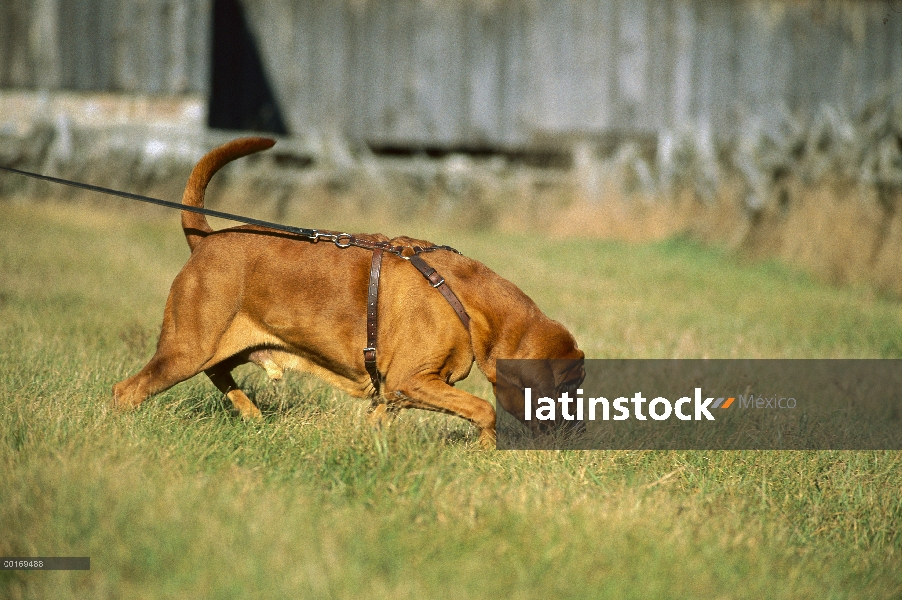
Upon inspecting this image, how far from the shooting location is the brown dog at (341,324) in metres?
4.00

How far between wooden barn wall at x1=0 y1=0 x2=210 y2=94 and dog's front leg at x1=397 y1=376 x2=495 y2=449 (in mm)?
11239

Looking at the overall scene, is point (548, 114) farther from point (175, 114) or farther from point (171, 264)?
point (171, 264)

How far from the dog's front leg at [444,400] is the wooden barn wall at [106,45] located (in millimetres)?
11239

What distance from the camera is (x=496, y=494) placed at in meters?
3.47

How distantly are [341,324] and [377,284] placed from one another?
0.84ft

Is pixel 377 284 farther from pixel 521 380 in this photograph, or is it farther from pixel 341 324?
pixel 521 380

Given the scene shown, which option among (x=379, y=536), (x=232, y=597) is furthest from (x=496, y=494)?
(x=232, y=597)

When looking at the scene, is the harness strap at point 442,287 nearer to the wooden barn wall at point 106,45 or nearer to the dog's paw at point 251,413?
the dog's paw at point 251,413

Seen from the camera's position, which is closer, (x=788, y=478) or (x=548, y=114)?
(x=788, y=478)

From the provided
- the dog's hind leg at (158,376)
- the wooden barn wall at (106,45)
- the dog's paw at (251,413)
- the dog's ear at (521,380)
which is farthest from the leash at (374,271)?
the wooden barn wall at (106,45)

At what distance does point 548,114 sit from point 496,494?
12799mm

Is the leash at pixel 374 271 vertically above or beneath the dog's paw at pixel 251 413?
above

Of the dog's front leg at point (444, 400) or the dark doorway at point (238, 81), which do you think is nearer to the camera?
the dog's front leg at point (444, 400)

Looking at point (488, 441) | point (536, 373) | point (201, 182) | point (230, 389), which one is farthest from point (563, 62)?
point (488, 441)
